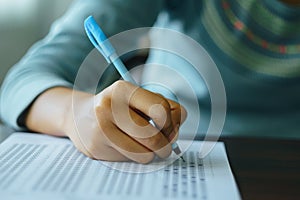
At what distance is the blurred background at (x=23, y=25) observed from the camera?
1.44 metres

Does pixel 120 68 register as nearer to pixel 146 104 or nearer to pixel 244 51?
pixel 146 104

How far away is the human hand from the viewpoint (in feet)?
1.40

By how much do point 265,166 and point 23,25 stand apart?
3.77 ft

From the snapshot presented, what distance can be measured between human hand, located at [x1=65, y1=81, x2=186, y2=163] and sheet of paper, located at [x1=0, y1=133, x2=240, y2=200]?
0.01 metres

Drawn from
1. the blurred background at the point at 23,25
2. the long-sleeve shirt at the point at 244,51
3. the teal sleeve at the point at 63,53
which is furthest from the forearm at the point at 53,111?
the blurred background at the point at 23,25

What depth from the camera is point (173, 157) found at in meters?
0.47

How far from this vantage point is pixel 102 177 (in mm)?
403

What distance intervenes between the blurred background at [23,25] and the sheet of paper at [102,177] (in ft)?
3.31

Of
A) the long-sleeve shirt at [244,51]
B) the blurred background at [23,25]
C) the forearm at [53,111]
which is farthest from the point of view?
the blurred background at [23,25]

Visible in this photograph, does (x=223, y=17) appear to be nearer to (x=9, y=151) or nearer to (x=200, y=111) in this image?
(x=200, y=111)

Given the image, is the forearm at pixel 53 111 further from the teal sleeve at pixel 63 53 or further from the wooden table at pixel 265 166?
the wooden table at pixel 265 166

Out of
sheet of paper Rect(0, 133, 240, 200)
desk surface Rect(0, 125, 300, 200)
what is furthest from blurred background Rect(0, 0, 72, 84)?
sheet of paper Rect(0, 133, 240, 200)

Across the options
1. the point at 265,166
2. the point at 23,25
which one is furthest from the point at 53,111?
the point at 23,25

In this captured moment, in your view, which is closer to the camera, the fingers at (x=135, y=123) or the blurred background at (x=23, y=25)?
the fingers at (x=135, y=123)
